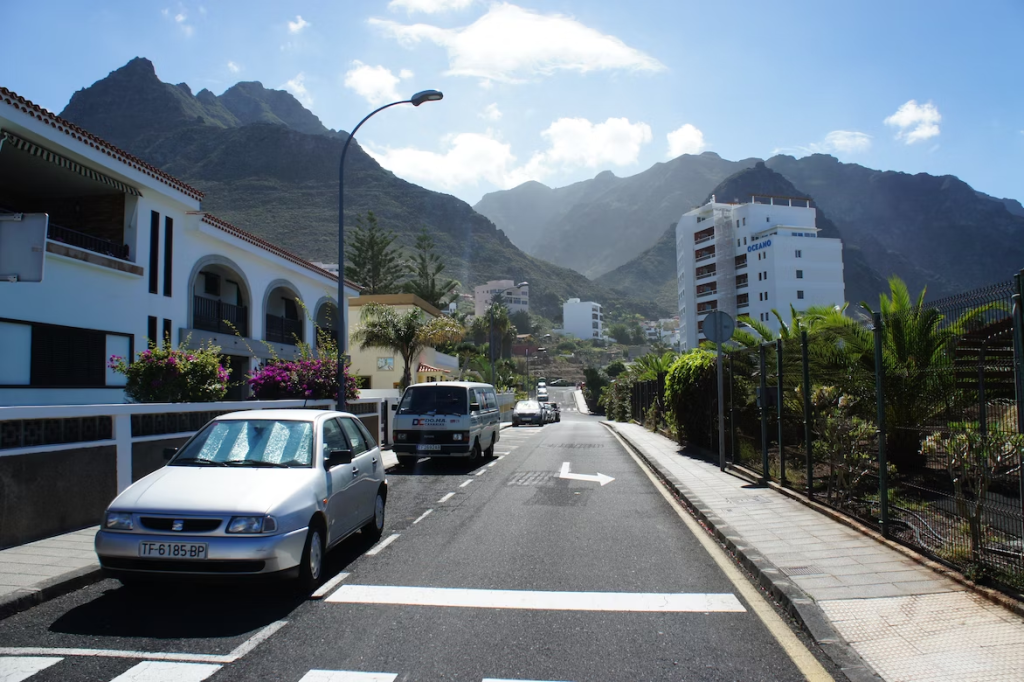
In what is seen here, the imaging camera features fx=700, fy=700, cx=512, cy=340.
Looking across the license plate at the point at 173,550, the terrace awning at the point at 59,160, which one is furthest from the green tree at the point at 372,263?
the license plate at the point at 173,550

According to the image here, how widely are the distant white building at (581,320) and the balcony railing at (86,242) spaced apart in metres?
156

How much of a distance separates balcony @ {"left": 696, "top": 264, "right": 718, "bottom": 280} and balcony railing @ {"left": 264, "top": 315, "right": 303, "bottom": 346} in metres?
72.6

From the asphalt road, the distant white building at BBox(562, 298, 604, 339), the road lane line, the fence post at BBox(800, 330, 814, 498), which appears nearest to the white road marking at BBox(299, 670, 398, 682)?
the asphalt road

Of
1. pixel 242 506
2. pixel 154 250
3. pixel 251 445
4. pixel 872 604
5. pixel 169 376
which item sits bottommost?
pixel 872 604

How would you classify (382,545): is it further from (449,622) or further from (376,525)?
(449,622)

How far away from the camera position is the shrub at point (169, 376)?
1201cm

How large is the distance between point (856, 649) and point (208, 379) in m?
11.2

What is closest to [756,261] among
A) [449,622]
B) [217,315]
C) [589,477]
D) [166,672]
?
[217,315]

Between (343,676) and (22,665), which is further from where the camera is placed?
(22,665)

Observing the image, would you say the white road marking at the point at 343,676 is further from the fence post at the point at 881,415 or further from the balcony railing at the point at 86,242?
the balcony railing at the point at 86,242

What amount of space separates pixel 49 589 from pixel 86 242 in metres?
14.8

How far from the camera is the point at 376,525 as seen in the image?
324 inches

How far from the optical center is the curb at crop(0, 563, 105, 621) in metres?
5.32

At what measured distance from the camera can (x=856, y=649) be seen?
452 cm
